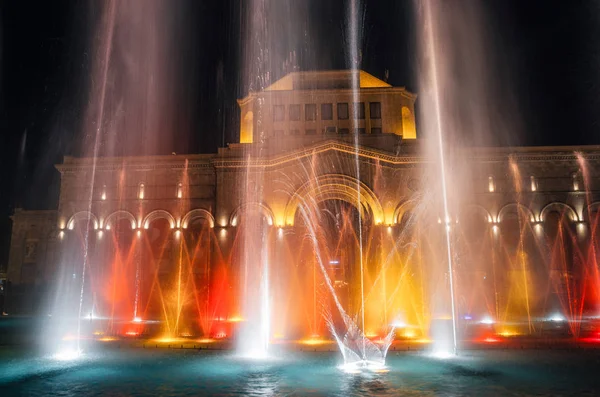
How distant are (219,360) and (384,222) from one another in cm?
2164

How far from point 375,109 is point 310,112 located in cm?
581

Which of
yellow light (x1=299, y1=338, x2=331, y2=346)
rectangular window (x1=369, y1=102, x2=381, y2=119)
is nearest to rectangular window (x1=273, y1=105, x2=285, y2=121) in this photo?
rectangular window (x1=369, y1=102, x2=381, y2=119)

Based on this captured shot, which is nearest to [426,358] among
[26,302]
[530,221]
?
[530,221]

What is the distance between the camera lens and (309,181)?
1340 inches

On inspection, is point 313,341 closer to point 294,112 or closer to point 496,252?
point 496,252

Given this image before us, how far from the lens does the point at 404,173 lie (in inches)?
1339

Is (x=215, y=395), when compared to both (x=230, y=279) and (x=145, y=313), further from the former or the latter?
(x=145, y=313)

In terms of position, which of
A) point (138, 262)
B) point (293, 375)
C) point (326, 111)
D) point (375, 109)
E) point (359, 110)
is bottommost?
point (293, 375)

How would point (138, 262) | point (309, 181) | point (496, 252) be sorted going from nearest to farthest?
1. point (496, 252)
2. point (309, 181)
3. point (138, 262)

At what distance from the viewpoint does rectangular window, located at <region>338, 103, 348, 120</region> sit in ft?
128

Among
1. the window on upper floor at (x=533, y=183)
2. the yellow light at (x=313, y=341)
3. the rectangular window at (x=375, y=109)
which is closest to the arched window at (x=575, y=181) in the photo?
the window on upper floor at (x=533, y=183)

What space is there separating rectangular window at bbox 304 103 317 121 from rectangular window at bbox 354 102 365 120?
3472mm

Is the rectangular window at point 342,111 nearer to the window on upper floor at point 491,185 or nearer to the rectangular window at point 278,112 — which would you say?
the rectangular window at point 278,112

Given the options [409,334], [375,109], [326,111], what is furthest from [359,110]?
[409,334]
